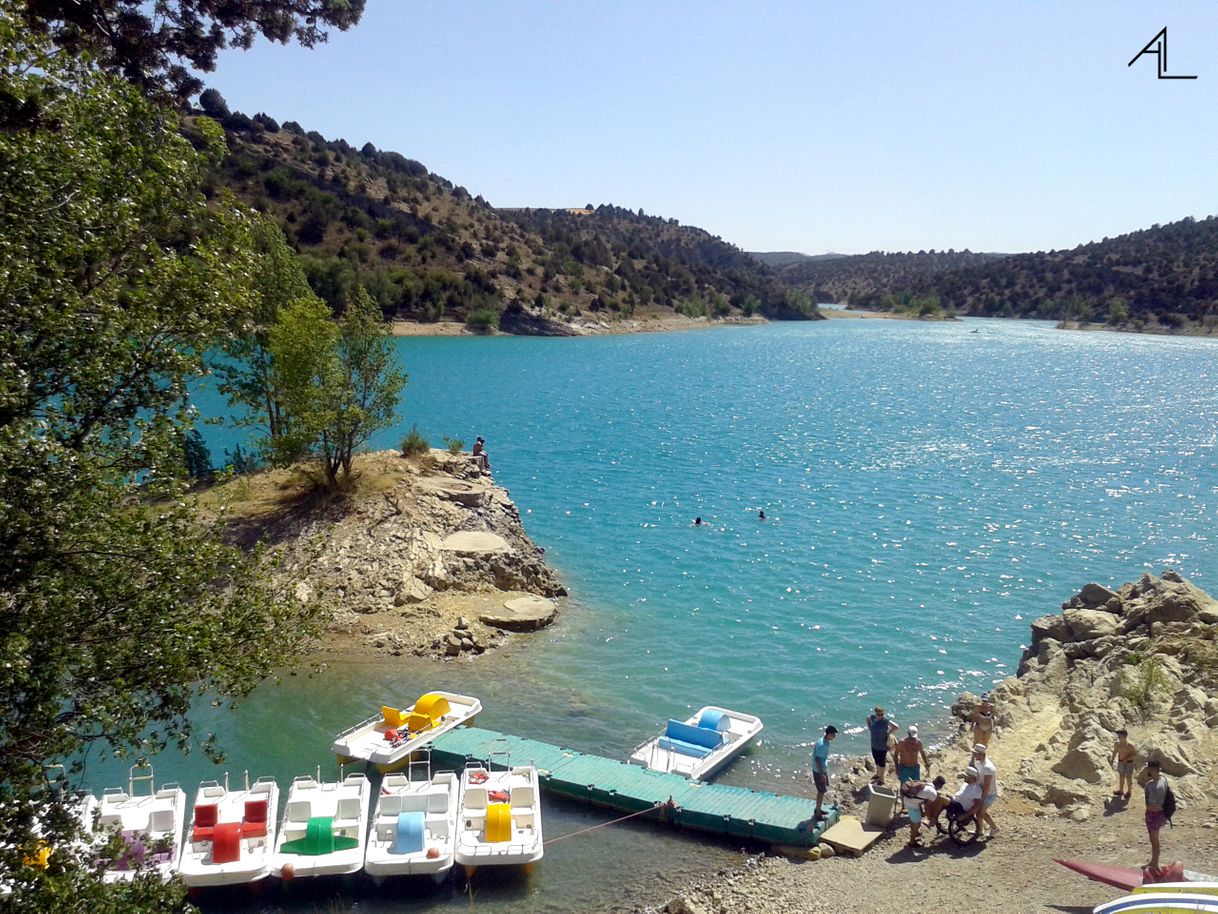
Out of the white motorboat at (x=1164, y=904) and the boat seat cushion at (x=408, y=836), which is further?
the boat seat cushion at (x=408, y=836)

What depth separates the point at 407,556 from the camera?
27.1m

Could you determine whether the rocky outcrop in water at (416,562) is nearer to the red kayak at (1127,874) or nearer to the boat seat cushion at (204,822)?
the boat seat cushion at (204,822)

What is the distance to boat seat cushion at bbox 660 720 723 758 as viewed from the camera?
18984 mm

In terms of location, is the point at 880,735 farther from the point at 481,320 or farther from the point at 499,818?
the point at 481,320

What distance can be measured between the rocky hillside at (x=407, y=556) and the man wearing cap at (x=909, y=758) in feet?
37.2

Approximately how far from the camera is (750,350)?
118 m

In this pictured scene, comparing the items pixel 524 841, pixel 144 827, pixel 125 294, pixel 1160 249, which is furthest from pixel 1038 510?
pixel 1160 249

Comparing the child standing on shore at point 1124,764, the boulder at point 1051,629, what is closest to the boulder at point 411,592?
the boulder at point 1051,629

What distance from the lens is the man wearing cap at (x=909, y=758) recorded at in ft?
53.9

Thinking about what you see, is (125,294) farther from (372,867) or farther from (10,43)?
(372,867)

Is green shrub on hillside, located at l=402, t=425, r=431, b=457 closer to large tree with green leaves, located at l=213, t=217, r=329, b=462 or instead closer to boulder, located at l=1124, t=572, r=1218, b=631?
large tree with green leaves, located at l=213, t=217, r=329, b=462

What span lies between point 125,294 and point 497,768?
11.8 metres

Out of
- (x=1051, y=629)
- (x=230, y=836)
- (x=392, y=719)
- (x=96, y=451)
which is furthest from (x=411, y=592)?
(x=96, y=451)

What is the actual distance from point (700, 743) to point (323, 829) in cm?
790
